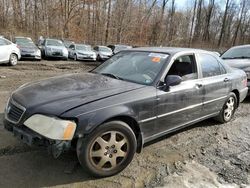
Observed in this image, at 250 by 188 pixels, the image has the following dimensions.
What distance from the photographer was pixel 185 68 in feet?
14.2

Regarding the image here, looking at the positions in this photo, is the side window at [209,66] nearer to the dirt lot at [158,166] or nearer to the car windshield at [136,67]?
the car windshield at [136,67]

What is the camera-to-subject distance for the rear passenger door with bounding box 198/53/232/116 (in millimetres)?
4613

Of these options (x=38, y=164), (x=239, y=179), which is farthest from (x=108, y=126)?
(x=239, y=179)

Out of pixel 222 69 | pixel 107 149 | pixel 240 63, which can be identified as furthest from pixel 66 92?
pixel 240 63

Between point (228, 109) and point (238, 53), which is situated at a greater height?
point (238, 53)

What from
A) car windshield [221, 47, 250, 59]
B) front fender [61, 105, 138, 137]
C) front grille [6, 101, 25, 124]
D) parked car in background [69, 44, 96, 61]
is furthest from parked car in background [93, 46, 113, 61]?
front fender [61, 105, 138, 137]

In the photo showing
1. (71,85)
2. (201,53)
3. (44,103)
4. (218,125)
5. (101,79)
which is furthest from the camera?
(218,125)

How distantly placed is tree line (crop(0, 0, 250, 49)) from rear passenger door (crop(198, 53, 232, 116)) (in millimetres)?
29245

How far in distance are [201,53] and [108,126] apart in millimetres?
2528

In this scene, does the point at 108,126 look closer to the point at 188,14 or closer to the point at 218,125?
the point at 218,125

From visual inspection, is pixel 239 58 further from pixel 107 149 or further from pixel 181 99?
pixel 107 149

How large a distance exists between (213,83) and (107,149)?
99.4 inches

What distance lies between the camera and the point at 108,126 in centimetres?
312

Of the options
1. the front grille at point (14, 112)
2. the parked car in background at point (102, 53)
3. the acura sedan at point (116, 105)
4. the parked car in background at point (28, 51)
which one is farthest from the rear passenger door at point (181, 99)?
the parked car in background at point (102, 53)
